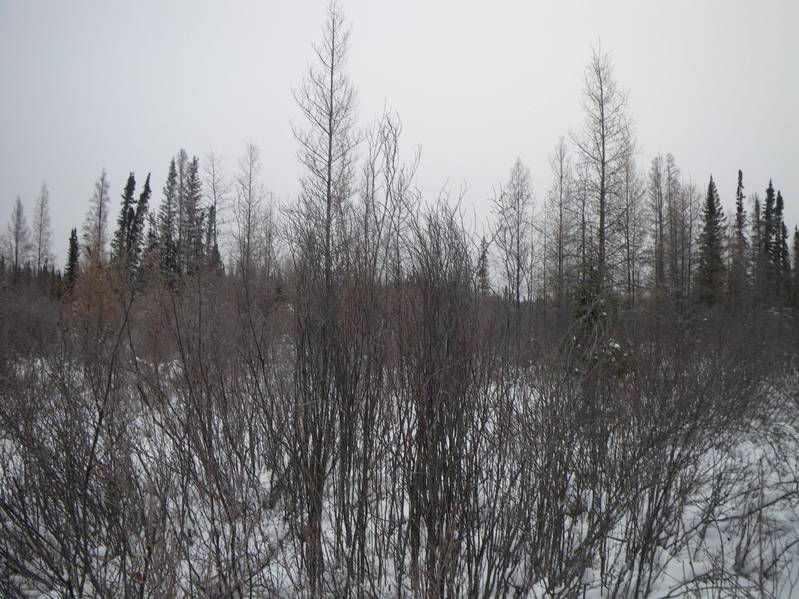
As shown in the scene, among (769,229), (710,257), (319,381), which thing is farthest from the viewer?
(769,229)

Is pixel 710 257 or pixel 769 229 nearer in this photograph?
pixel 710 257

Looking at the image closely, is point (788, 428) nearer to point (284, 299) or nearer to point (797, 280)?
point (284, 299)

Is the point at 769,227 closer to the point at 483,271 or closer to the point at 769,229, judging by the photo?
the point at 769,229

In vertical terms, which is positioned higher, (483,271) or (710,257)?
(710,257)

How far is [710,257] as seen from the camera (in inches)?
1169

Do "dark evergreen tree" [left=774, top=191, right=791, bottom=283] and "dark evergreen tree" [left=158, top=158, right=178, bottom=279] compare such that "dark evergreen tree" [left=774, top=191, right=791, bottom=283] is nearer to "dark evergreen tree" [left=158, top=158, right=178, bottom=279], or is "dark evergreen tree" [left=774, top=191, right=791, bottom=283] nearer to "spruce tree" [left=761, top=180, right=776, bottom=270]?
"spruce tree" [left=761, top=180, right=776, bottom=270]

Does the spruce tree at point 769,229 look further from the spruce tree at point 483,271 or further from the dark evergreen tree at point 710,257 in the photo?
the spruce tree at point 483,271

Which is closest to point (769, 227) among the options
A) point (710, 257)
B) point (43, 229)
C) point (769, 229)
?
point (769, 229)

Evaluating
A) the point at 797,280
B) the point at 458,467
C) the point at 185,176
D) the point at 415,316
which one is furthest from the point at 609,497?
the point at 797,280

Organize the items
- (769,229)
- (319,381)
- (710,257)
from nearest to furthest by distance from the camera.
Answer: (319,381) → (710,257) → (769,229)

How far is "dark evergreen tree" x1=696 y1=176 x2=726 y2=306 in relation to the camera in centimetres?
2751

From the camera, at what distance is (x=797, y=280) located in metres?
30.3

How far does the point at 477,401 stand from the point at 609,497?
118cm

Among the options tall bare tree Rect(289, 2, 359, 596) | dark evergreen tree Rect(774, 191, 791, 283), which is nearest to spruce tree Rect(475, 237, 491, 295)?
tall bare tree Rect(289, 2, 359, 596)
